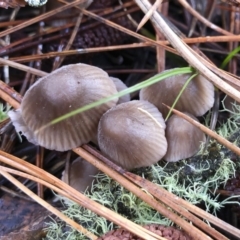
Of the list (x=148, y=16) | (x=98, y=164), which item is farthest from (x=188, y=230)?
(x=148, y=16)

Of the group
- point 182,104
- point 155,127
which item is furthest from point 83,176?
point 182,104

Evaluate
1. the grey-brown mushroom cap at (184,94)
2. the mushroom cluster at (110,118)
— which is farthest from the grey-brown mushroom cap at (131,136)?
the grey-brown mushroom cap at (184,94)

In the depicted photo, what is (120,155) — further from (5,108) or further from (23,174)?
(5,108)

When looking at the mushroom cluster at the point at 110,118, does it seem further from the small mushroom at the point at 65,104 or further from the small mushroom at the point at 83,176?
the small mushroom at the point at 83,176

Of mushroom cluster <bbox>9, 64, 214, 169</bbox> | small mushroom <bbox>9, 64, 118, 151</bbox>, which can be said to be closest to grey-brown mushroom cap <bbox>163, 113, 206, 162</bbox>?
mushroom cluster <bbox>9, 64, 214, 169</bbox>

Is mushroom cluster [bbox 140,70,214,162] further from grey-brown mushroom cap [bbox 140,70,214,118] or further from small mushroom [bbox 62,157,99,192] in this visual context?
small mushroom [bbox 62,157,99,192]
